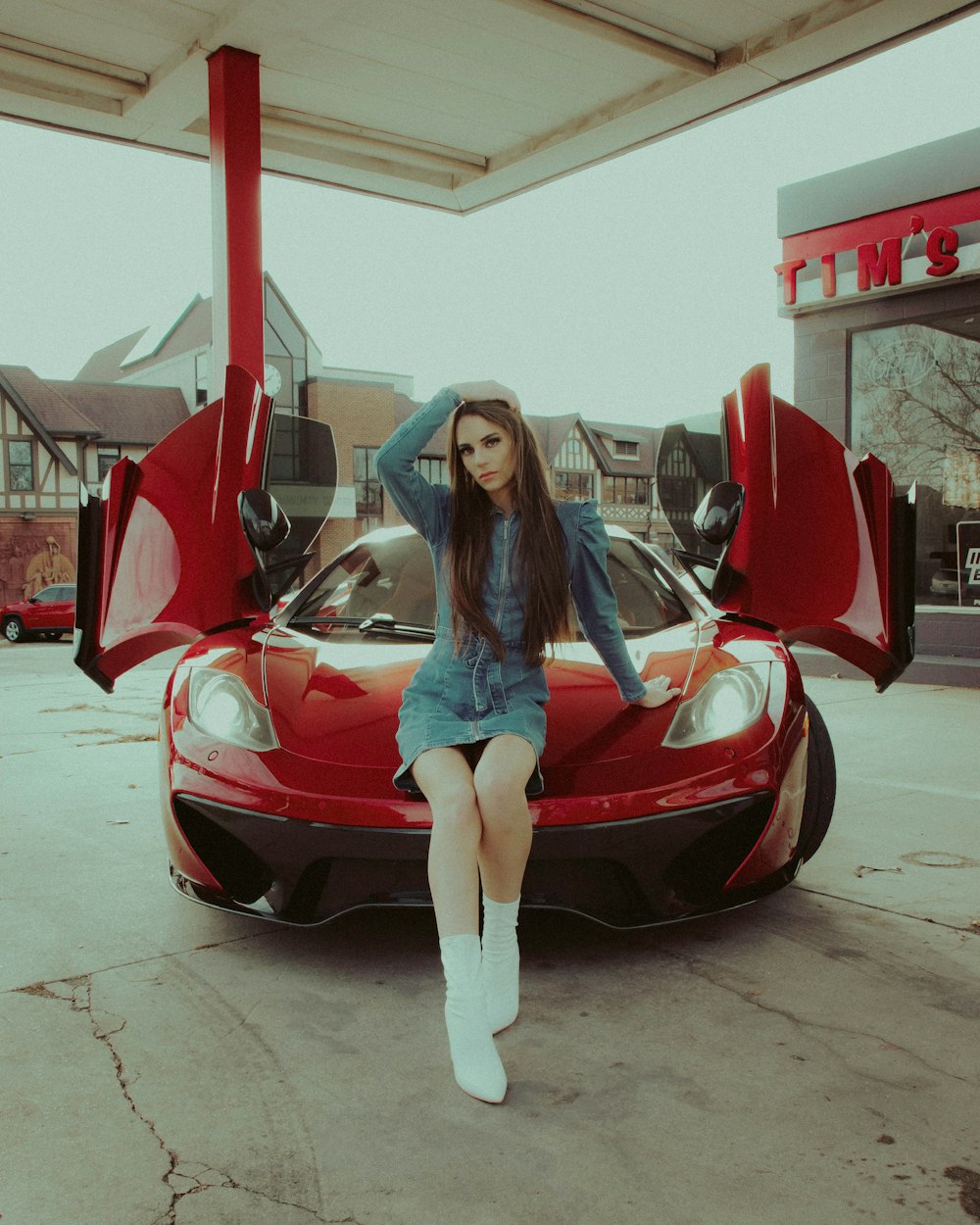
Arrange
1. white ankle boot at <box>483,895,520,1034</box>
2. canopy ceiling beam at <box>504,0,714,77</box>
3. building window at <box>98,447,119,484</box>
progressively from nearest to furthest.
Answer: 1. white ankle boot at <box>483,895,520,1034</box>
2. canopy ceiling beam at <box>504,0,714,77</box>
3. building window at <box>98,447,119,484</box>

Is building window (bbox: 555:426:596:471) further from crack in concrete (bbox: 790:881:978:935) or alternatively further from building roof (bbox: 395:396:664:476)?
crack in concrete (bbox: 790:881:978:935)

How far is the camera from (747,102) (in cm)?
788

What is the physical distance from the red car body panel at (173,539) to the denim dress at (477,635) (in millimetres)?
1073

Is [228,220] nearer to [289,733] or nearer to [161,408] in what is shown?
[289,733]

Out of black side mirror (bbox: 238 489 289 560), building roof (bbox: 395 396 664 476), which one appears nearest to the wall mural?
building roof (bbox: 395 396 664 476)

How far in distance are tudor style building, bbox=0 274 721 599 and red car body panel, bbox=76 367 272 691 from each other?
70.7 ft

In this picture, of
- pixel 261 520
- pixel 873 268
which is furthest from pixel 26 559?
pixel 261 520

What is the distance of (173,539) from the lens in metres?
3.49

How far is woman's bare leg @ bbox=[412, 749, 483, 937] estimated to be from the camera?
7.18ft

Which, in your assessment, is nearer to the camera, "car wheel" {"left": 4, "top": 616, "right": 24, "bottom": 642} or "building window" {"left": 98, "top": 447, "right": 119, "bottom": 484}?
"car wheel" {"left": 4, "top": 616, "right": 24, "bottom": 642}

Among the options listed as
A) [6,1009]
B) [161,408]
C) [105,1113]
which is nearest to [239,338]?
[6,1009]

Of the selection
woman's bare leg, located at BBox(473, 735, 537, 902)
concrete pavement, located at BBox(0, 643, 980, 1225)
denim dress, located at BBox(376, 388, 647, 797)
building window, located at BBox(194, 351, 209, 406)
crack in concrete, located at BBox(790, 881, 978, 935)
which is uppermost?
building window, located at BBox(194, 351, 209, 406)

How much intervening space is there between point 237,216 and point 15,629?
18.1 metres

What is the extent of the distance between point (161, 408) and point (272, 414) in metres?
39.3
